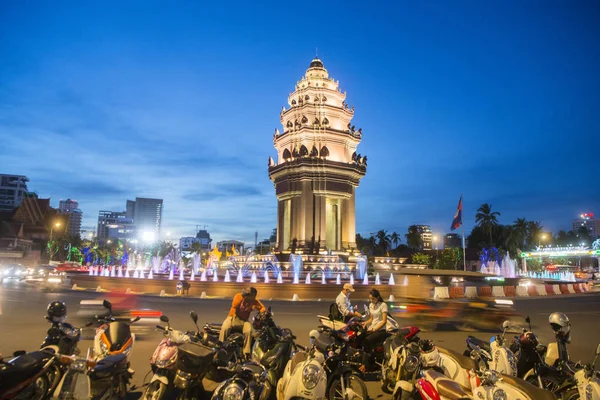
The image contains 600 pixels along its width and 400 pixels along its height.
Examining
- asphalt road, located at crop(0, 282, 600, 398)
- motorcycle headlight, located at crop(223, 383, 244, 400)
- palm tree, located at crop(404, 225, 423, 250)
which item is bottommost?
asphalt road, located at crop(0, 282, 600, 398)

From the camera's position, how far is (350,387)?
6.26 m

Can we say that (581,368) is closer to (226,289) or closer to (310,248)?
(226,289)

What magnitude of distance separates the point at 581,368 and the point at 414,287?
288 inches

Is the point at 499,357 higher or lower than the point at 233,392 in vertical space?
higher

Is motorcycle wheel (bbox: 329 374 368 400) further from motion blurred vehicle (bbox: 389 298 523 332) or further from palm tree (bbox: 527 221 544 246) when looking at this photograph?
palm tree (bbox: 527 221 544 246)

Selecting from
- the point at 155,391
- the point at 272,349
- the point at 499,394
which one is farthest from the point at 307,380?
the point at 499,394

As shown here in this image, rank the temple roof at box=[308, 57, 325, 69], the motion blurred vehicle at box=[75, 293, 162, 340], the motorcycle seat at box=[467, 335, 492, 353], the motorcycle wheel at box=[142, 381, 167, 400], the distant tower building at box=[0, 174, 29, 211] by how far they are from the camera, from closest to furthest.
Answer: the motorcycle wheel at box=[142, 381, 167, 400]
the motorcycle seat at box=[467, 335, 492, 353]
the motion blurred vehicle at box=[75, 293, 162, 340]
the temple roof at box=[308, 57, 325, 69]
the distant tower building at box=[0, 174, 29, 211]

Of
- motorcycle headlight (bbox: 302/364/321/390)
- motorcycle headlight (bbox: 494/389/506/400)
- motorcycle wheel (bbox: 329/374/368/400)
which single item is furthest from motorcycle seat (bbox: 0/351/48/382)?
motorcycle headlight (bbox: 494/389/506/400)

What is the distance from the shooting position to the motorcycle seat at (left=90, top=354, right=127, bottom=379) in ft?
17.6

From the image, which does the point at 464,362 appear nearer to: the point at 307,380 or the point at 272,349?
the point at 307,380

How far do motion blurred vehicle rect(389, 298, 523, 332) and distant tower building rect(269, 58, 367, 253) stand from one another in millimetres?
34614

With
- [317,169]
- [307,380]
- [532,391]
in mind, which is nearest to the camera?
[532,391]

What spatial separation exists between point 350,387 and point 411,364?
1116 mm

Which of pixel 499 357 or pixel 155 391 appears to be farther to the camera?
pixel 499 357
